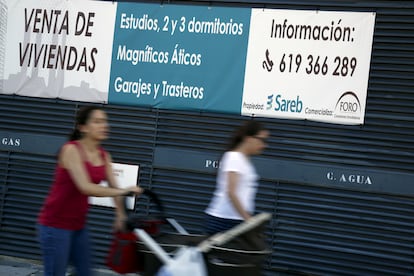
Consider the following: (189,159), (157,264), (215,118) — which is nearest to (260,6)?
(215,118)

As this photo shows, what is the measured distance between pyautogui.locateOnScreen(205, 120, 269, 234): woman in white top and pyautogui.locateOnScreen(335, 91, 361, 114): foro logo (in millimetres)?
2068

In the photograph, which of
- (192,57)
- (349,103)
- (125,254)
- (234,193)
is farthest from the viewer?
(192,57)

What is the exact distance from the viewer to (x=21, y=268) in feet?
29.0

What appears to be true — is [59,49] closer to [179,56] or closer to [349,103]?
[179,56]

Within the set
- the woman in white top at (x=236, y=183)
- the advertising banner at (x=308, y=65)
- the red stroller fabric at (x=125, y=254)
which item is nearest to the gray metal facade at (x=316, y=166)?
the advertising banner at (x=308, y=65)

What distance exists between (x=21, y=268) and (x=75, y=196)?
3.93m

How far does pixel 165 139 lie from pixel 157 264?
3.50 meters

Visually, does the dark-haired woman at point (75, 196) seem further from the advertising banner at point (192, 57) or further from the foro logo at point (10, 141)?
the foro logo at point (10, 141)

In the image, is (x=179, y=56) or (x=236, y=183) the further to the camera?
(x=179, y=56)

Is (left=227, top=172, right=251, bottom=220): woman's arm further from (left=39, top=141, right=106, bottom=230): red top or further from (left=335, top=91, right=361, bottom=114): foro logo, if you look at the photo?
(left=335, top=91, right=361, bottom=114): foro logo

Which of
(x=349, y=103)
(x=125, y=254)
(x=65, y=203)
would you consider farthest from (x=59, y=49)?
(x=125, y=254)

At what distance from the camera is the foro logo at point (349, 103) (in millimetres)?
7906

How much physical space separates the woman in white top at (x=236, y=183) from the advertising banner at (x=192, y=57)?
2.11m

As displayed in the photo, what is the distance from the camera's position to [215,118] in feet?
27.5
